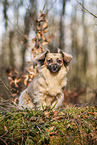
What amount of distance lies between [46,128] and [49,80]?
4.66 feet

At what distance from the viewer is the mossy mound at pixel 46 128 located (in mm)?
3115

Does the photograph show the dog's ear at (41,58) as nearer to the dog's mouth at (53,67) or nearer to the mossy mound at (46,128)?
the dog's mouth at (53,67)

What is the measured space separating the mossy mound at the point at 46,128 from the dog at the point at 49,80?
0.75 meters

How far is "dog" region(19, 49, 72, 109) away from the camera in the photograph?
4.33 meters

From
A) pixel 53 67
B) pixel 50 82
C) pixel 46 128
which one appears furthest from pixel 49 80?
pixel 46 128

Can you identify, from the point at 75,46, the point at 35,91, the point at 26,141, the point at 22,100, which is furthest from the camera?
the point at 75,46

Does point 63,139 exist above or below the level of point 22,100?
below

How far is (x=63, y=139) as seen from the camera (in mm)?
3178

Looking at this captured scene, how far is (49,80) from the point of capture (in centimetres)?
441

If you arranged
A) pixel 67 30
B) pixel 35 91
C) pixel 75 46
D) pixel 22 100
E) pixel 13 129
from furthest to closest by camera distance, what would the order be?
pixel 75 46
pixel 67 30
pixel 22 100
pixel 35 91
pixel 13 129

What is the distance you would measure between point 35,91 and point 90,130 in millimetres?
1725

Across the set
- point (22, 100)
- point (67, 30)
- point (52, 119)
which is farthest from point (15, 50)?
point (52, 119)

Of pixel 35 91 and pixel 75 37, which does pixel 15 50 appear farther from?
pixel 35 91

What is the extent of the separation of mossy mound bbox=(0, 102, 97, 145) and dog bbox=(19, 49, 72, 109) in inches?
29.4
